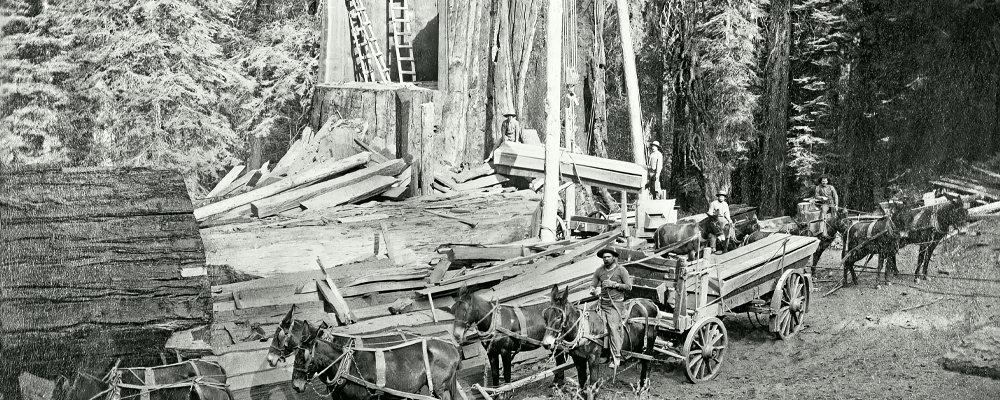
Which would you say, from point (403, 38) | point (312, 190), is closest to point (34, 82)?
point (403, 38)

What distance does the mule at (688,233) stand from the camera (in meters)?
12.6

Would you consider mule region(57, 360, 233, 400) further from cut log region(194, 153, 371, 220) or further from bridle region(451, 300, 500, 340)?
cut log region(194, 153, 371, 220)

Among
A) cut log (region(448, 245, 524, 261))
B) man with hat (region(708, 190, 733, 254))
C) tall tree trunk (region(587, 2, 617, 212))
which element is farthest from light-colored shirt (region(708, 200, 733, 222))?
tall tree trunk (region(587, 2, 617, 212))

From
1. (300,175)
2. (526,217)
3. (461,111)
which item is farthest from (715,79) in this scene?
(300,175)

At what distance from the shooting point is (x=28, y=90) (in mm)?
17906

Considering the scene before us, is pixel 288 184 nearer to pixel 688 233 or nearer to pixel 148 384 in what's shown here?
pixel 148 384

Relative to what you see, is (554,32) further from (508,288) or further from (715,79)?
(715,79)

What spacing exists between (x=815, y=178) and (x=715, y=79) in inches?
123

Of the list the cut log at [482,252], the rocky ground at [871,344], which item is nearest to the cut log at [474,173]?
the cut log at [482,252]

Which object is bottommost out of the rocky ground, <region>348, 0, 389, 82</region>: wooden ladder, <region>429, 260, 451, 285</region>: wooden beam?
the rocky ground

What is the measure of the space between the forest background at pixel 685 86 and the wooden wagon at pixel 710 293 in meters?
6.80

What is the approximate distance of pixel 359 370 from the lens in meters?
7.57

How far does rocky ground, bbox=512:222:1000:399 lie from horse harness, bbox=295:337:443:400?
2.15 metres

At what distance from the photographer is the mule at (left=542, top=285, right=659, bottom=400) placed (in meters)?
9.16
